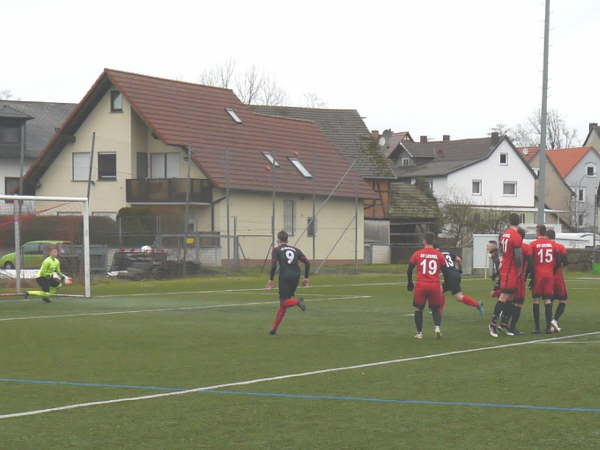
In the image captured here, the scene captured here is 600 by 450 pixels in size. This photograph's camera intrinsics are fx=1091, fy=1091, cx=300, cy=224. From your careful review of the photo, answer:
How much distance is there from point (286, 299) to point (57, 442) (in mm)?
10080

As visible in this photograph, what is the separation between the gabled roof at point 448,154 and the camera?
295ft

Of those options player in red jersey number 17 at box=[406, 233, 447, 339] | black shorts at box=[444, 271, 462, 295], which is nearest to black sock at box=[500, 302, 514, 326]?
black shorts at box=[444, 271, 462, 295]

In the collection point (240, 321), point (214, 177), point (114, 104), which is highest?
point (114, 104)

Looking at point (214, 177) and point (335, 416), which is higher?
point (214, 177)

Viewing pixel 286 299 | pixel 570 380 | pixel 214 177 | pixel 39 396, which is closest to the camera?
pixel 39 396

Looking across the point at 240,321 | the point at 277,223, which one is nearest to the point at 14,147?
the point at 277,223

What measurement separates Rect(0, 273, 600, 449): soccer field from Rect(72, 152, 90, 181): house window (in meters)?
29.8

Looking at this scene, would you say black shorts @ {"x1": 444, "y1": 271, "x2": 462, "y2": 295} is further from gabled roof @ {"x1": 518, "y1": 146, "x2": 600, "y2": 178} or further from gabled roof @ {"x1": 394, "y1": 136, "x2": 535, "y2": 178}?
gabled roof @ {"x1": 518, "y1": 146, "x2": 600, "y2": 178}

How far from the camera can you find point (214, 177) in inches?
1916

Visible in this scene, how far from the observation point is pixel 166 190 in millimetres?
50125

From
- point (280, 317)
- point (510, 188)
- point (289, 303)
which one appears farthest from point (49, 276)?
point (510, 188)

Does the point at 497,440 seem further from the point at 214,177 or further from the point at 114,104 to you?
the point at 114,104

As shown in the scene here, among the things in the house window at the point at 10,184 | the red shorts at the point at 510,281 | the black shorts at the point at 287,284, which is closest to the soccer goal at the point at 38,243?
the black shorts at the point at 287,284

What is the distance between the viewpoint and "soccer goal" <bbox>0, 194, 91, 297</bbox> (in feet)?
98.6
